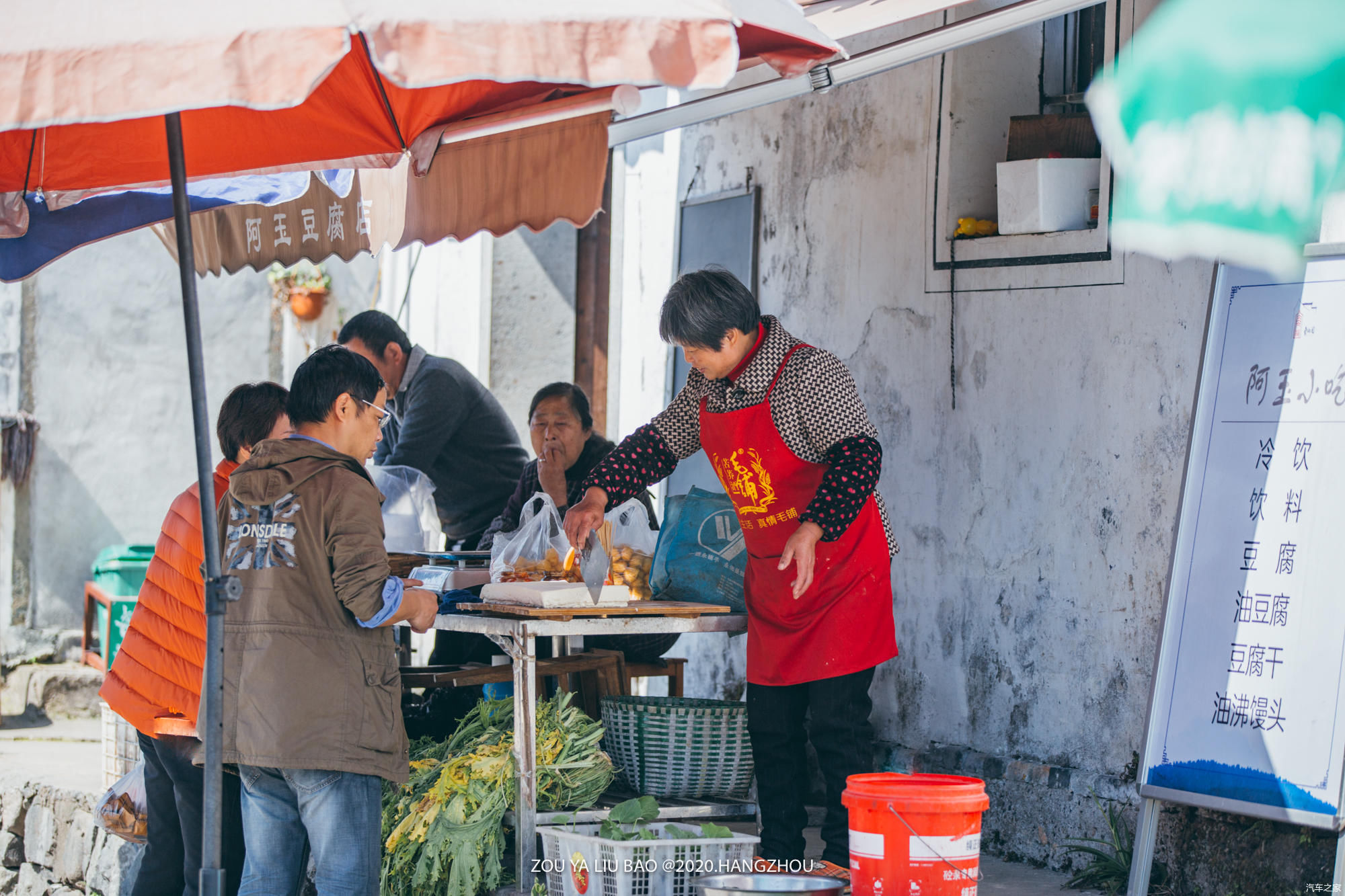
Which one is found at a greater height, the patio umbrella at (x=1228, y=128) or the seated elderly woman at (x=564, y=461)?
the patio umbrella at (x=1228, y=128)

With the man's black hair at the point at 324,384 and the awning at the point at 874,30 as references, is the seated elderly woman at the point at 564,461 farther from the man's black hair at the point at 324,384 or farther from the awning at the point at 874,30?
the man's black hair at the point at 324,384

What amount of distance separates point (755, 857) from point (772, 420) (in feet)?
4.49

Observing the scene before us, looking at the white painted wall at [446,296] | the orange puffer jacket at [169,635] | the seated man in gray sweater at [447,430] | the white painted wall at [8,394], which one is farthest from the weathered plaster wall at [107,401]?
the orange puffer jacket at [169,635]

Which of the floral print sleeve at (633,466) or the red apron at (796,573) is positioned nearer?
the red apron at (796,573)

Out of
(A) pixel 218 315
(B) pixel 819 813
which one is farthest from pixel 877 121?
(A) pixel 218 315

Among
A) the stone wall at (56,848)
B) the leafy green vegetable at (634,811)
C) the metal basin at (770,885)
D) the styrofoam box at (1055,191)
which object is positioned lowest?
the stone wall at (56,848)

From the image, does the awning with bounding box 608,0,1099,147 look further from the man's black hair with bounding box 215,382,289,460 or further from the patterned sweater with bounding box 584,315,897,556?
the man's black hair with bounding box 215,382,289,460

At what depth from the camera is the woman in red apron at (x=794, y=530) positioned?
4.25 meters

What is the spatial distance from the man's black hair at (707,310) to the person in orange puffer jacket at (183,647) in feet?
3.94

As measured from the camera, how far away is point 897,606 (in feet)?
18.0

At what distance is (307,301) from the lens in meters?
10.7

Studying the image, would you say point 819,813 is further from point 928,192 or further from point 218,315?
point 218,315

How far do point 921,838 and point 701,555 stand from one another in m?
1.64

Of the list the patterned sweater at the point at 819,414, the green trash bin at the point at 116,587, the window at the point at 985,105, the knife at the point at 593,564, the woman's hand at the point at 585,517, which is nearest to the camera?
the patterned sweater at the point at 819,414
